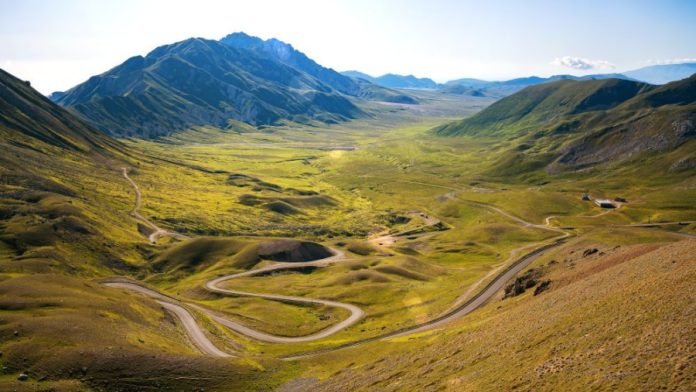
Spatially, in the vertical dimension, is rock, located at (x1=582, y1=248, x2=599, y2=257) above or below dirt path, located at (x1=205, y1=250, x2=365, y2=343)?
above

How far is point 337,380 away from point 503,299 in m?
44.3

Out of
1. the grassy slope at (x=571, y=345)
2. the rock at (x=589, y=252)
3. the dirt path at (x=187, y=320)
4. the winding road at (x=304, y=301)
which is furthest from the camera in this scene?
the rock at (x=589, y=252)

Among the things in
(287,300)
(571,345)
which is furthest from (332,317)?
(571,345)

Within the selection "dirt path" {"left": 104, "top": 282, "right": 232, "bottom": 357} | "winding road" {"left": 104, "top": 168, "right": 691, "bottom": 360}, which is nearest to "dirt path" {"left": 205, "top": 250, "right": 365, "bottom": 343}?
"winding road" {"left": 104, "top": 168, "right": 691, "bottom": 360}

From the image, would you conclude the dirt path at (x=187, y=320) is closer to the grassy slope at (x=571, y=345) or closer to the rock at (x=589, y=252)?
the grassy slope at (x=571, y=345)

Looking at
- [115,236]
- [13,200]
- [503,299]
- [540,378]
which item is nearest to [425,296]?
[503,299]

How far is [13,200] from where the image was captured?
166 metres

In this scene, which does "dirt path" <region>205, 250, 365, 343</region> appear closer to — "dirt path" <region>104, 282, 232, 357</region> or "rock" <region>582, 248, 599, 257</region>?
"dirt path" <region>104, 282, 232, 357</region>

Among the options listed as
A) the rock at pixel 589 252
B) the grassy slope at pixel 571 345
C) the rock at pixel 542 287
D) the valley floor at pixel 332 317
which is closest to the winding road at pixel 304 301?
the valley floor at pixel 332 317

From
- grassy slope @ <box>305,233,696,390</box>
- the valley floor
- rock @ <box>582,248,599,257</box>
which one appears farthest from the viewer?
rock @ <box>582,248,599,257</box>

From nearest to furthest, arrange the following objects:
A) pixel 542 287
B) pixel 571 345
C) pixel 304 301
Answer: pixel 571 345 < pixel 542 287 < pixel 304 301

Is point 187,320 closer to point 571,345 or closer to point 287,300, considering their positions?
point 287,300

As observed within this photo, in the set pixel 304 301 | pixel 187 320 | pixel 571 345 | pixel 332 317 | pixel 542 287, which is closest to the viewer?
pixel 571 345

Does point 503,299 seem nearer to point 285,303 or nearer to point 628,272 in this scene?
point 628,272
